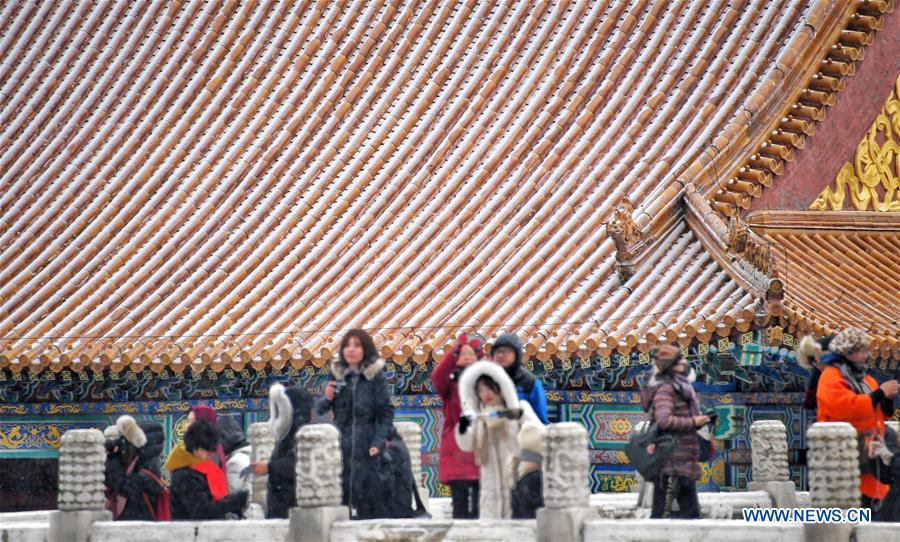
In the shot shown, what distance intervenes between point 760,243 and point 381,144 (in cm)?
482

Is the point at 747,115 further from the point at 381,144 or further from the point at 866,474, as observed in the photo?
the point at 866,474

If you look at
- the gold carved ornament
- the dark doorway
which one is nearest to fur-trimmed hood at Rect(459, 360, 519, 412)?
the gold carved ornament

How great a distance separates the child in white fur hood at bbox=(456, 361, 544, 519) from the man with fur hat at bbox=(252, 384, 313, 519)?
1.40 meters

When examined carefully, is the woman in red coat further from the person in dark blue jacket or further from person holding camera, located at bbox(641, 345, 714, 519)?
person holding camera, located at bbox(641, 345, 714, 519)

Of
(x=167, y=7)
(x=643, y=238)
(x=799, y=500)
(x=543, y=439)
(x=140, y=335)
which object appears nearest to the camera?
(x=543, y=439)

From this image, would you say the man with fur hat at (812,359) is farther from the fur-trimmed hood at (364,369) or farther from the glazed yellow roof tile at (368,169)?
the fur-trimmed hood at (364,369)

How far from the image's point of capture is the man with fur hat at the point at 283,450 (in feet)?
48.5

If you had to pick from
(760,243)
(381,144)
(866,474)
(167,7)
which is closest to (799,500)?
(760,243)

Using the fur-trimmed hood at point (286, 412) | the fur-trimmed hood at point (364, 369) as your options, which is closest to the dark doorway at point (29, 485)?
the fur-trimmed hood at point (286, 412)

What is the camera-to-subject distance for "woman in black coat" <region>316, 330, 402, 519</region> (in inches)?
559

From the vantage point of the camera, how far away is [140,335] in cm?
2012

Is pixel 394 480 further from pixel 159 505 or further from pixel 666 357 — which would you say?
pixel 159 505

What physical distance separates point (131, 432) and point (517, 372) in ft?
9.63

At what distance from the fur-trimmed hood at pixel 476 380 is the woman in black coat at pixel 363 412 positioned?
594mm
